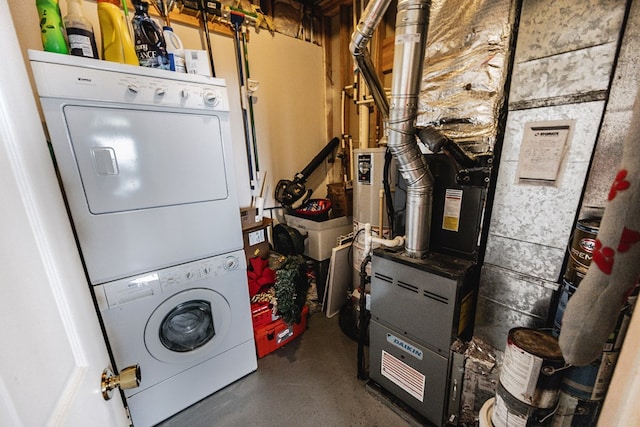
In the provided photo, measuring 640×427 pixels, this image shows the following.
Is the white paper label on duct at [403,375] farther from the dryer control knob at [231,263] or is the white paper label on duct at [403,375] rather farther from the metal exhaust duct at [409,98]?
the dryer control knob at [231,263]

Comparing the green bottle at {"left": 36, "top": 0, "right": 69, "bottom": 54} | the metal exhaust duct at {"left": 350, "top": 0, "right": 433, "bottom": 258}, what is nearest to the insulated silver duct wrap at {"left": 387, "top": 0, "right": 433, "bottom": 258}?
the metal exhaust duct at {"left": 350, "top": 0, "right": 433, "bottom": 258}

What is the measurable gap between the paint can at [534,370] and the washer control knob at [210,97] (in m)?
1.69

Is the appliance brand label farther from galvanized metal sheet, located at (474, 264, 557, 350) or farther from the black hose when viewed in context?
galvanized metal sheet, located at (474, 264, 557, 350)

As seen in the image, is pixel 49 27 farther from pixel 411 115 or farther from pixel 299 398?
pixel 299 398

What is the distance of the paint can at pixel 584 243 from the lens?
2.66 feet

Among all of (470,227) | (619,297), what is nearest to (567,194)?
(470,227)

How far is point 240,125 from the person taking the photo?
91.5 inches

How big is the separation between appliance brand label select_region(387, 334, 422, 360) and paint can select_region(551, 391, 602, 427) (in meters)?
0.51

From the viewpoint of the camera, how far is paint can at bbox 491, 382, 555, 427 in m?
0.85

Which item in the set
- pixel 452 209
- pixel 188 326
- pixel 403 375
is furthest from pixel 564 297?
pixel 188 326

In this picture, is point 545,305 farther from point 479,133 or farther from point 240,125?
point 240,125

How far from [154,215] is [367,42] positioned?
138cm

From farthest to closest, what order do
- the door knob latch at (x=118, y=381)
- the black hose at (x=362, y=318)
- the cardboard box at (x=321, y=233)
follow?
the cardboard box at (x=321, y=233)
the black hose at (x=362, y=318)
the door knob latch at (x=118, y=381)

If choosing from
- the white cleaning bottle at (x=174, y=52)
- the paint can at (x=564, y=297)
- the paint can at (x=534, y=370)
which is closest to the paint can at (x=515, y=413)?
the paint can at (x=534, y=370)
